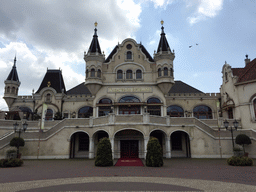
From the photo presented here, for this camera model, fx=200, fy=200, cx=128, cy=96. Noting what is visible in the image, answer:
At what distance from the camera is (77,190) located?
980cm

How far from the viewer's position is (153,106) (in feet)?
111

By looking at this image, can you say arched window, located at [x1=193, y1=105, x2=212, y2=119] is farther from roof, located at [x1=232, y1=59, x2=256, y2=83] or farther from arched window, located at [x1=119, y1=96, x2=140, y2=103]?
arched window, located at [x1=119, y1=96, x2=140, y2=103]

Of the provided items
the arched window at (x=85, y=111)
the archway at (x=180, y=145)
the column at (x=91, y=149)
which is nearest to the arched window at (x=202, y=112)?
the archway at (x=180, y=145)

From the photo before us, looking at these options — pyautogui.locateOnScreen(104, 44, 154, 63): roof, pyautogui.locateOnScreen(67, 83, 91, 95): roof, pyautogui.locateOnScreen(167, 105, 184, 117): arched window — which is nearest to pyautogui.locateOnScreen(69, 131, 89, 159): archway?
pyautogui.locateOnScreen(67, 83, 91, 95): roof

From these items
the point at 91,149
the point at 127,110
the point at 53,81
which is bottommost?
the point at 91,149

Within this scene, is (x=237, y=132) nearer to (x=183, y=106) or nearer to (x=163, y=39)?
(x=183, y=106)

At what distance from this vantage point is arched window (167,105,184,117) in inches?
1470

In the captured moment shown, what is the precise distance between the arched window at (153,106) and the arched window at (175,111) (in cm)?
459

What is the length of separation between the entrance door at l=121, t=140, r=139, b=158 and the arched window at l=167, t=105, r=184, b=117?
10.7m

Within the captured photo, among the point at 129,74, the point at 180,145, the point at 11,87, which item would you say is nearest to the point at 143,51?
the point at 129,74

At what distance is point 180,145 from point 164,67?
13.3 meters

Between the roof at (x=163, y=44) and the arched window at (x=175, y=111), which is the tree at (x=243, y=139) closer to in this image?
the arched window at (x=175, y=111)

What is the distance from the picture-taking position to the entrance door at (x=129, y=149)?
29.5 meters

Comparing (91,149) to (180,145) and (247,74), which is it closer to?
(180,145)
